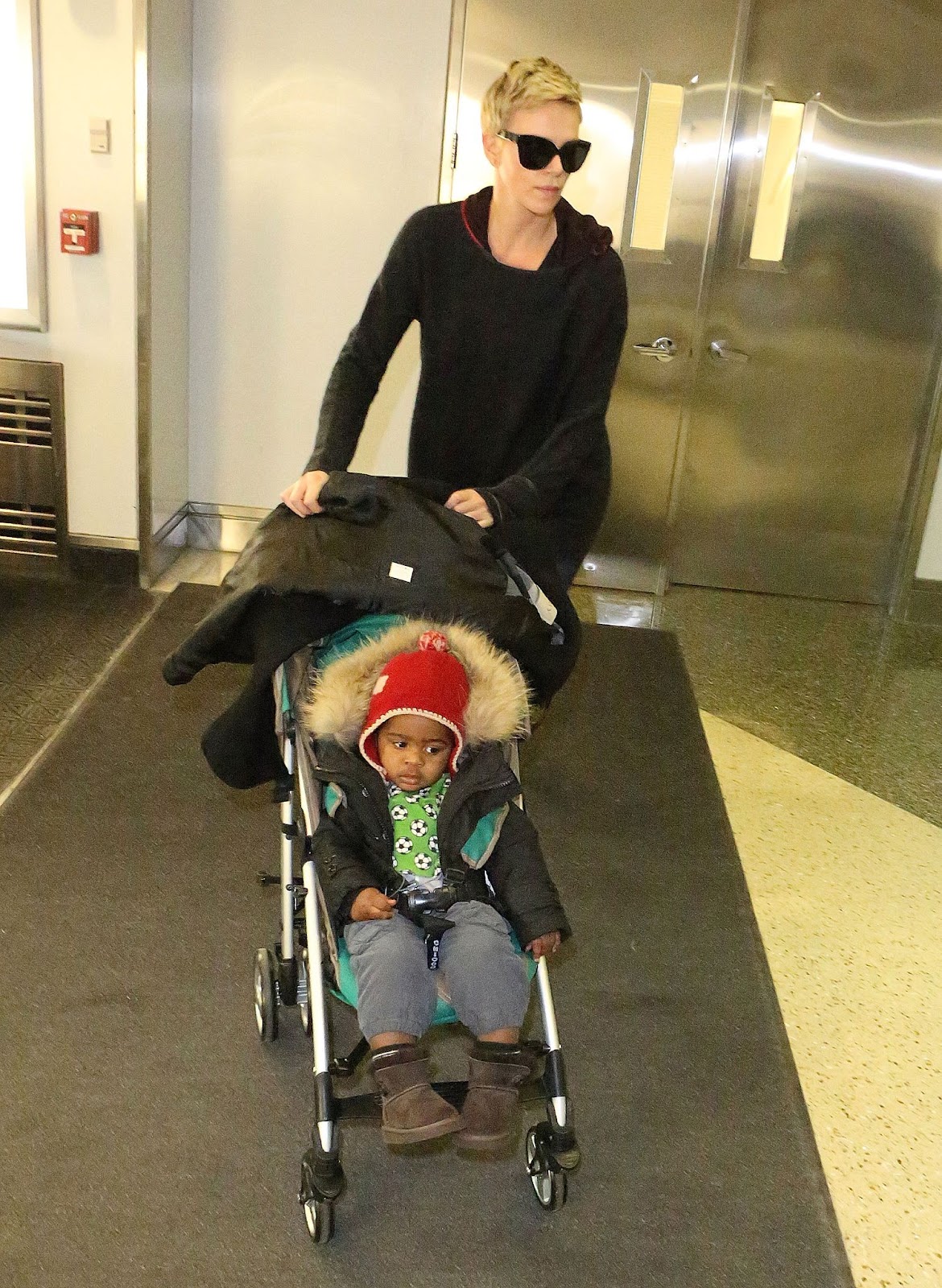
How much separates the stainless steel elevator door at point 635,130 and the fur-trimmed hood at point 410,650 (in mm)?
3053

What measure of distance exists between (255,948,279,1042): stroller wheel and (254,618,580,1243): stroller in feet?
0.22

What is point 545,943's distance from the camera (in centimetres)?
194

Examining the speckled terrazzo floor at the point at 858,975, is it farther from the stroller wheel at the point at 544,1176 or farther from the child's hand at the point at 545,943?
the child's hand at the point at 545,943

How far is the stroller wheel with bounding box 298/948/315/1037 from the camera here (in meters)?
2.24

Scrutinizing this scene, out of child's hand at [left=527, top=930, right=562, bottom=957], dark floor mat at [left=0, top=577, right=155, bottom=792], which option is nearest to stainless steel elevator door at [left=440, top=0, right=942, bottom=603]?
dark floor mat at [left=0, top=577, right=155, bottom=792]

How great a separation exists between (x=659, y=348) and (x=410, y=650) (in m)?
3.18

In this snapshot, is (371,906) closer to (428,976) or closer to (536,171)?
(428,976)

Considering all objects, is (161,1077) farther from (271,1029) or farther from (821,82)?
(821,82)

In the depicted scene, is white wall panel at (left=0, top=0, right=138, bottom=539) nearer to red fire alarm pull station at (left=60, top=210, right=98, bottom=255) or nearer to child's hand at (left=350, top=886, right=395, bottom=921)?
red fire alarm pull station at (left=60, top=210, right=98, bottom=255)

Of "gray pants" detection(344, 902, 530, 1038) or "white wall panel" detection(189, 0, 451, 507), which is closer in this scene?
"gray pants" detection(344, 902, 530, 1038)

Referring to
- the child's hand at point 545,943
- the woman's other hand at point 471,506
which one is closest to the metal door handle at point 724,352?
the woman's other hand at point 471,506

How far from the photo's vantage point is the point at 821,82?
4.63m

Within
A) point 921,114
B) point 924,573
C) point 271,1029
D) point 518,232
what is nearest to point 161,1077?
point 271,1029

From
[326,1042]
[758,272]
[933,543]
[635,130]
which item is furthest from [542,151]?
[933,543]
